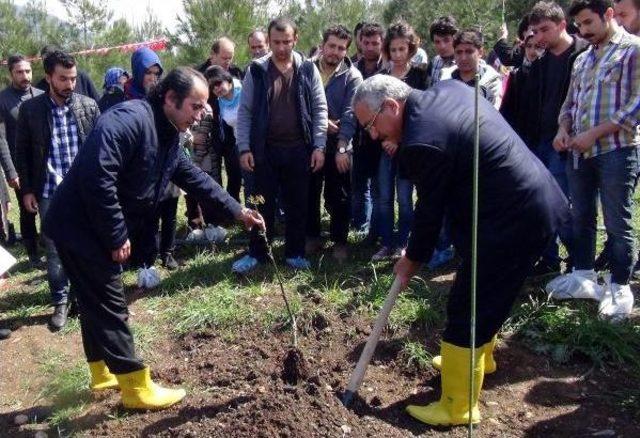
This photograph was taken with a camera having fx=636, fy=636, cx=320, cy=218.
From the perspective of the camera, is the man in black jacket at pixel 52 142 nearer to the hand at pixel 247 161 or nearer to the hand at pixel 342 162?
the hand at pixel 247 161

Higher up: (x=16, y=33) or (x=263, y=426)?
(x=16, y=33)

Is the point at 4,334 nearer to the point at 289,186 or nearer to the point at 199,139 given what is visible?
the point at 289,186

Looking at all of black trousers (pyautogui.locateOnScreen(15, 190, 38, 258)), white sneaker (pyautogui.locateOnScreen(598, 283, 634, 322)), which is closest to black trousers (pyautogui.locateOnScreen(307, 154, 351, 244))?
white sneaker (pyautogui.locateOnScreen(598, 283, 634, 322))

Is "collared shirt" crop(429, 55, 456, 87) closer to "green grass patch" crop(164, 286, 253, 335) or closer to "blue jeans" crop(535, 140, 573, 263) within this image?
"blue jeans" crop(535, 140, 573, 263)

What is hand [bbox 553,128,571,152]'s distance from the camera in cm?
433

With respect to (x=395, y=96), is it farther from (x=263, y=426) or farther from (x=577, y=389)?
(x=577, y=389)

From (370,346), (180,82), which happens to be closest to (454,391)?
(370,346)

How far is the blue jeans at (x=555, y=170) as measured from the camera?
480cm

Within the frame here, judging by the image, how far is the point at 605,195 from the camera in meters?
4.12

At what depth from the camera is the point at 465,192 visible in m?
3.07

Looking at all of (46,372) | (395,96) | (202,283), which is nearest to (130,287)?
(202,283)

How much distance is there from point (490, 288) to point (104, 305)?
6.62ft

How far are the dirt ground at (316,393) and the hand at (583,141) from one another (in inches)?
52.4

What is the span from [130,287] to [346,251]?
1.92 metres
